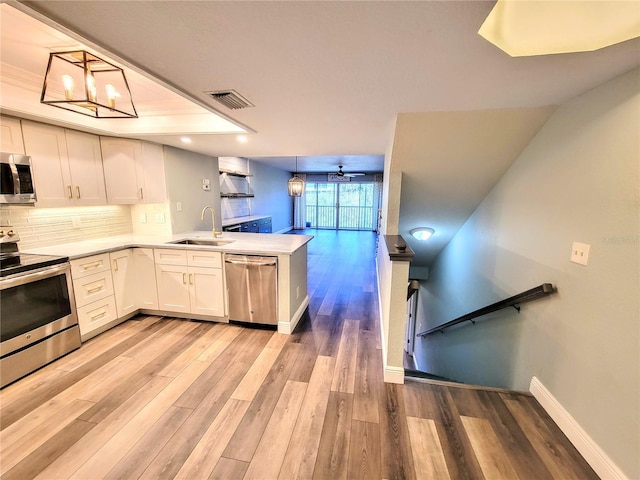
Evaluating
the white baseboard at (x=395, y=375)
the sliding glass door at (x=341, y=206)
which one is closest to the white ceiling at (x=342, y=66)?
the white baseboard at (x=395, y=375)

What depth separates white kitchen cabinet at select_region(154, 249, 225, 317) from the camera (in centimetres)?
294

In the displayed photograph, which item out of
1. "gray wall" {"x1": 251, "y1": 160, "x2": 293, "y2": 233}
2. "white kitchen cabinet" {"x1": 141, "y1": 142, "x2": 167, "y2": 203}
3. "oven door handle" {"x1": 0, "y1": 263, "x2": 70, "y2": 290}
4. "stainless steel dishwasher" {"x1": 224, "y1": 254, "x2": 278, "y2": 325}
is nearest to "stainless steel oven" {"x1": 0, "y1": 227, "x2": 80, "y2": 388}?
"oven door handle" {"x1": 0, "y1": 263, "x2": 70, "y2": 290}

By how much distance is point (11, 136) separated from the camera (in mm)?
2193

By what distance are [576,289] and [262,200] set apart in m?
7.38

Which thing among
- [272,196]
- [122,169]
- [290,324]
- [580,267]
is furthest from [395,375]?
[272,196]

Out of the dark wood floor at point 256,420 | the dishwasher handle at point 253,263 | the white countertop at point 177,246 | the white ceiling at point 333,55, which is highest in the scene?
the white ceiling at point 333,55

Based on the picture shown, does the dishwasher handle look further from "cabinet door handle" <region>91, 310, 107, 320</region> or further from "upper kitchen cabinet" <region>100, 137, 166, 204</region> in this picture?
"upper kitchen cabinet" <region>100, 137, 166, 204</region>

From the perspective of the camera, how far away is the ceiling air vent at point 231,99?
1754 mm

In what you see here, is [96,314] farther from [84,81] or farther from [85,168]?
[84,81]

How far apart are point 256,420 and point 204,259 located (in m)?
1.76

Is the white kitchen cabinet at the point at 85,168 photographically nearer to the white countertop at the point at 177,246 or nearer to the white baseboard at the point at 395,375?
the white countertop at the point at 177,246

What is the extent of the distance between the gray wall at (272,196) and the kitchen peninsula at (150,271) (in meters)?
4.48

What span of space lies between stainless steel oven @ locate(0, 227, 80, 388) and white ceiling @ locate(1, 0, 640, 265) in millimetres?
1332

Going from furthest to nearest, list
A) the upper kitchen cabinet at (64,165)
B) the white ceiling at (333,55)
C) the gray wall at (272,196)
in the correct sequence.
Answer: the gray wall at (272,196), the upper kitchen cabinet at (64,165), the white ceiling at (333,55)
